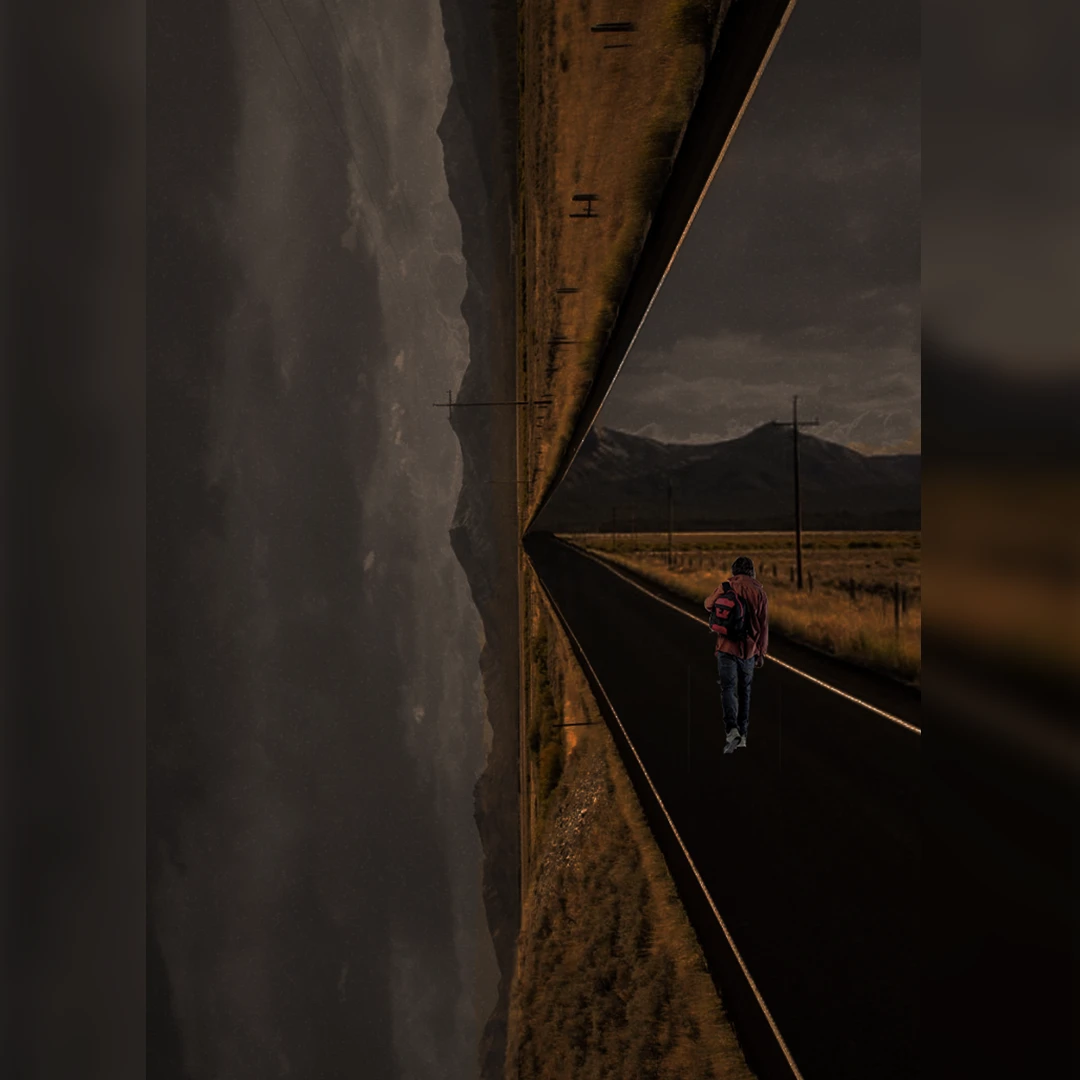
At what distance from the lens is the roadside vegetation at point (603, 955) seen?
240cm

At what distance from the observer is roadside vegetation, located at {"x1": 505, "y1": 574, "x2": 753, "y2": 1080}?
7.86ft

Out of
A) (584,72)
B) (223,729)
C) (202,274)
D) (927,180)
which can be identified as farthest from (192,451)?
(927,180)

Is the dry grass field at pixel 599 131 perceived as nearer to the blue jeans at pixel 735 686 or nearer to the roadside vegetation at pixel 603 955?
the blue jeans at pixel 735 686

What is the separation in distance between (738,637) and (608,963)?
186 centimetres

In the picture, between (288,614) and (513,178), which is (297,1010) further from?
(513,178)

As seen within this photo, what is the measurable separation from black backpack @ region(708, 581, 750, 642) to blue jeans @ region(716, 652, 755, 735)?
0.13 meters

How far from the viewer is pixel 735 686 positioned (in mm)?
3580

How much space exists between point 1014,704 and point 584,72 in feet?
9.80

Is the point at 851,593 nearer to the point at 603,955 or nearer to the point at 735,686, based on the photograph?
Answer: the point at 735,686

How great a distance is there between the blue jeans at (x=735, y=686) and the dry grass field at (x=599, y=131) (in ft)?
6.33

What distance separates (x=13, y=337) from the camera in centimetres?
300

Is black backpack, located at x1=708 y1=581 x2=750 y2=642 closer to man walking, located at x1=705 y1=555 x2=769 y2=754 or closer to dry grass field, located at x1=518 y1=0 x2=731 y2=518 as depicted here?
man walking, located at x1=705 y1=555 x2=769 y2=754

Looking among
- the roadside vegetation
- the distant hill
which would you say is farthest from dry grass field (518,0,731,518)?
the roadside vegetation

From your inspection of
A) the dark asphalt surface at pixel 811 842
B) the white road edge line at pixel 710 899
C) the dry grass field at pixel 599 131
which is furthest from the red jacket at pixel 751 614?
the dry grass field at pixel 599 131
